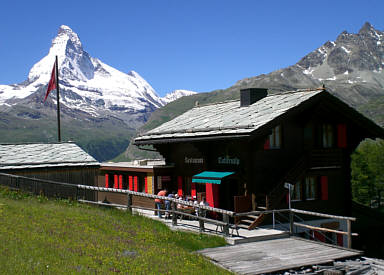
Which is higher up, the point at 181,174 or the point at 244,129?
the point at 244,129

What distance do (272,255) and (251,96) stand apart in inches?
502

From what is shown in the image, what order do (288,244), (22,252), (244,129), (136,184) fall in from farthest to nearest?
(136,184) → (244,129) → (288,244) → (22,252)

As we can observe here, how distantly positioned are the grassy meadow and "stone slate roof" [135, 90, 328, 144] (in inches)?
255

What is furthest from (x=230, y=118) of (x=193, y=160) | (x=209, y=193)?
(x=209, y=193)

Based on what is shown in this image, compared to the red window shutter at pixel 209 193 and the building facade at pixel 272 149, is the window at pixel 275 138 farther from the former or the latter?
the red window shutter at pixel 209 193

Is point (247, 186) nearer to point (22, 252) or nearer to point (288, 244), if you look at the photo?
point (288, 244)

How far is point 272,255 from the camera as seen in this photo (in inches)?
646

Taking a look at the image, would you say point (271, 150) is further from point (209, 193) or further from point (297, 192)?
point (209, 193)

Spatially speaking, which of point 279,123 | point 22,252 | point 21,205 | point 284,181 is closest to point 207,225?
point 284,181

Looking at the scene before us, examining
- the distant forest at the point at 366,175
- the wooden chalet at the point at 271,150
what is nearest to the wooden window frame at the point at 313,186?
the wooden chalet at the point at 271,150

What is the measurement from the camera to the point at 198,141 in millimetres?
25516

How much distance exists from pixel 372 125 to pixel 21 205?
19033 millimetres

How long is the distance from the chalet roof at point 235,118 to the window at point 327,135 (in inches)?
58.6

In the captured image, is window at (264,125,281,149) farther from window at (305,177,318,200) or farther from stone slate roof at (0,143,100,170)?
stone slate roof at (0,143,100,170)
